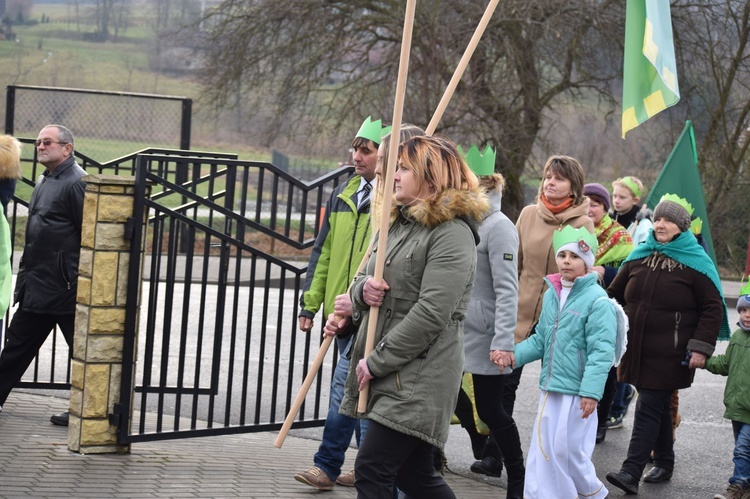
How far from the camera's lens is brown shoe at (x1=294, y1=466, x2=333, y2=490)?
5.62 meters

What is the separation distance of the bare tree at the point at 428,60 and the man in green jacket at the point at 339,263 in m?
13.2

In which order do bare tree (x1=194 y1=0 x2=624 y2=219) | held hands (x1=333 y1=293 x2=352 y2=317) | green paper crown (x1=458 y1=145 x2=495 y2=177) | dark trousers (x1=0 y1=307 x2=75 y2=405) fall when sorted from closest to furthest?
held hands (x1=333 y1=293 x2=352 y2=317) < green paper crown (x1=458 y1=145 x2=495 y2=177) < dark trousers (x1=0 y1=307 x2=75 y2=405) < bare tree (x1=194 y1=0 x2=624 y2=219)

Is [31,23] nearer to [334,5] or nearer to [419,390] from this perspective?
[334,5]

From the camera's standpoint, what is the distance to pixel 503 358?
5.56 m

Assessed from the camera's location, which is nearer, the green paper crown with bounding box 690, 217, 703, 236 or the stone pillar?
the stone pillar

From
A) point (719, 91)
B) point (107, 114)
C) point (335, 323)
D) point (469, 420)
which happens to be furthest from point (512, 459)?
point (719, 91)

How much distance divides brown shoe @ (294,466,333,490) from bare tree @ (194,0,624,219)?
13601 mm

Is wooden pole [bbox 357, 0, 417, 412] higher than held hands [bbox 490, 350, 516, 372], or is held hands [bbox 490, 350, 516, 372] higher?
wooden pole [bbox 357, 0, 417, 412]

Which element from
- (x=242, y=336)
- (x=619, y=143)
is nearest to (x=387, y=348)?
(x=242, y=336)

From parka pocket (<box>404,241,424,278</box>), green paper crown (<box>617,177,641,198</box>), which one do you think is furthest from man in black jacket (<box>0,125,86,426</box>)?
green paper crown (<box>617,177,641,198</box>)

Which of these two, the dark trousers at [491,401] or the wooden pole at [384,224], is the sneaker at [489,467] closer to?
the dark trousers at [491,401]

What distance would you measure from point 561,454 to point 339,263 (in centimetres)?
145

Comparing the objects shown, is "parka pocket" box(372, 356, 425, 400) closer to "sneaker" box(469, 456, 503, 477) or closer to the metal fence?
the metal fence

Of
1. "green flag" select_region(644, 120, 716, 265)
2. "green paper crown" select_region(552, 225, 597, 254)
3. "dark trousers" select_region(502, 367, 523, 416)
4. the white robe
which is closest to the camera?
the white robe
